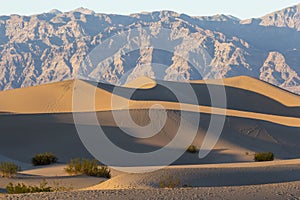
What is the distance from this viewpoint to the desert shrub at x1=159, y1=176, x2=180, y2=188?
1166 centimetres

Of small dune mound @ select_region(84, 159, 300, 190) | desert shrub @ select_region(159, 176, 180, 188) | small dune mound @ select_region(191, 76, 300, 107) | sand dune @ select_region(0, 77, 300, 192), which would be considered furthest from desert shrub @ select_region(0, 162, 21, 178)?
small dune mound @ select_region(191, 76, 300, 107)

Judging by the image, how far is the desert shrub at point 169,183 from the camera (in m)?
11.7

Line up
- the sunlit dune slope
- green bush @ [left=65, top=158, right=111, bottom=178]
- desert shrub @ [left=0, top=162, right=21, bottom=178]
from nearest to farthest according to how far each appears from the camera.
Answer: desert shrub @ [left=0, top=162, right=21, bottom=178] → green bush @ [left=65, top=158, right=111, bottom=178] → the sunlit dune slope

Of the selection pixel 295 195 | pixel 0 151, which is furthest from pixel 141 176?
pixel 0 151

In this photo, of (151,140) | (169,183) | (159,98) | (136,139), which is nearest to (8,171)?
(169,183)

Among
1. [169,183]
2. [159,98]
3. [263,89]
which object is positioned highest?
[169,183]

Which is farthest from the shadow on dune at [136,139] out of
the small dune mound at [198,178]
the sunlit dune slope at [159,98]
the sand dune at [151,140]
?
the small dune mound at [198,178]

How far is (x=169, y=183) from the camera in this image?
1212cm

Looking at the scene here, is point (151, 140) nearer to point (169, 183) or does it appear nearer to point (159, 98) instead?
point (169, 183)

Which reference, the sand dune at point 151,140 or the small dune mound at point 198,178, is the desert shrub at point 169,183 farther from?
the sand dune at point 151,140

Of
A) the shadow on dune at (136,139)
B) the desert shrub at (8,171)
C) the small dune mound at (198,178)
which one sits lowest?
the shadow on dune at (136,139)

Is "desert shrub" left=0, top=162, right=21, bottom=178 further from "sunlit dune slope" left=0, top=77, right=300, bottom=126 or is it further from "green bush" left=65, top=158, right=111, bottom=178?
"sunlit dune slope" left=0, top=77, right=300, bottom=126

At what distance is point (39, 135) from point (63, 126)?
213 cm

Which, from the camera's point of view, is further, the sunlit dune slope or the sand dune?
the sunlit dune slope
